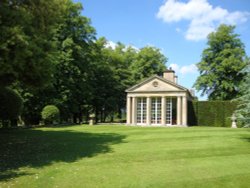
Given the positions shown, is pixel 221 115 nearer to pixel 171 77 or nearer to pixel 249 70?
pixel 171 77

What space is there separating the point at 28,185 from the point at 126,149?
5725 mm

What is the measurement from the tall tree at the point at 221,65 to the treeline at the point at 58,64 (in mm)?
10407

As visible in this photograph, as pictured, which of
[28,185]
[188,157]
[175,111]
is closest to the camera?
[28,185]

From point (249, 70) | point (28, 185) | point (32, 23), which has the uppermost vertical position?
point (32, 23)

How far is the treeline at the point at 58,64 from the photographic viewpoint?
11258 millimetres

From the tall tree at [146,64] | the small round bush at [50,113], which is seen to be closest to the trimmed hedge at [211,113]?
the small round bush at [50,113]

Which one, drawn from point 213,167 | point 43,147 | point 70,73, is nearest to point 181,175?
point 213,167

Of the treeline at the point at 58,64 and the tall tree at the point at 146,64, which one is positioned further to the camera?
the tall tree at the point at 146,64

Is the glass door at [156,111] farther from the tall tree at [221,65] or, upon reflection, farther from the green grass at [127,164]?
the green grass at [127,164]

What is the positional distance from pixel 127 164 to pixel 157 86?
863 inches

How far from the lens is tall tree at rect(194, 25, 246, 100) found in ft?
118

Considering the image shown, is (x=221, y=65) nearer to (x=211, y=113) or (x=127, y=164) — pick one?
(x=211, y=113)

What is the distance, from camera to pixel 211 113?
1245 inches

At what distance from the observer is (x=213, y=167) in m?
9.94
